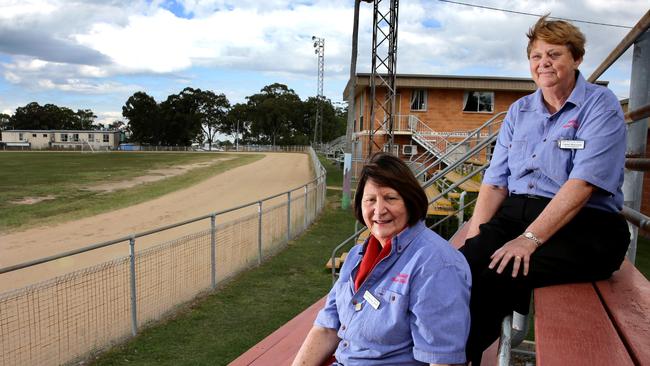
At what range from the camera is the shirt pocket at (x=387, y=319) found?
1852 mm

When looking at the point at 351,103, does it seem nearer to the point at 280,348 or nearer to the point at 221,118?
the point at 280,348

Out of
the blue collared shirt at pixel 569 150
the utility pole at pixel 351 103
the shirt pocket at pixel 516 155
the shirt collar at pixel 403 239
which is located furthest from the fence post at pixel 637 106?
the utility pole at pixel 351 103

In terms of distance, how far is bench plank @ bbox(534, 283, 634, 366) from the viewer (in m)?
1.43

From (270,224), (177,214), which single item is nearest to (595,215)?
(270,224)

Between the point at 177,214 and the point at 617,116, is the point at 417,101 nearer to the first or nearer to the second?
the point at 177,214

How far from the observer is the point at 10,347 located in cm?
557

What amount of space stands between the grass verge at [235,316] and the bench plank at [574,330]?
12.9 ft

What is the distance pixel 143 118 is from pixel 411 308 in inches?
3739

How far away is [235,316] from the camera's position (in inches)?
255

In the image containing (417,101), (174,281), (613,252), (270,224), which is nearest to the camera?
(613,252)

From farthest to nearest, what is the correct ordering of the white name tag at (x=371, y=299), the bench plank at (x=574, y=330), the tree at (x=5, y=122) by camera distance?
the tree at (x=5, y=122)
the white name tag at (x=371, y=299)
the bench plank at (x=574, y=330)

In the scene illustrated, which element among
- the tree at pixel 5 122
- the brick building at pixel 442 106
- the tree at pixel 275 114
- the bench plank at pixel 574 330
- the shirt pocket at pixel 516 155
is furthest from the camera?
the tree at pixel 5 122

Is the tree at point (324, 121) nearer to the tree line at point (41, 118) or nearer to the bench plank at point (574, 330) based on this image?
the tree line at point (41, 118)

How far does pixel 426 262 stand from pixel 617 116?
0.94 metres
